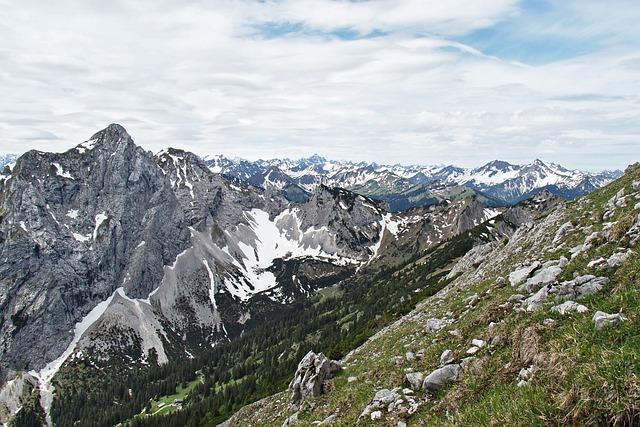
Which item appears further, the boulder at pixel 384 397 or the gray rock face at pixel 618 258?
the boulder at pixel 384 397

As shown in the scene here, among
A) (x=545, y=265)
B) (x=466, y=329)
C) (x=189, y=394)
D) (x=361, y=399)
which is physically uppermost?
(x=545, y=265)

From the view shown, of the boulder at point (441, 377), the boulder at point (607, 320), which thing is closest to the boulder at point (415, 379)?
the boulder at point (441, 377)

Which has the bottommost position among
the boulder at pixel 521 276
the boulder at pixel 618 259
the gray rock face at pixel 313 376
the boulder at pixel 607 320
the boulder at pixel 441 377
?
the gray rock face at pixel 313 376

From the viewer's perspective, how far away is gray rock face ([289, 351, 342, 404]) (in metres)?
30.9

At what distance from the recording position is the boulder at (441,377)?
16.3 meters

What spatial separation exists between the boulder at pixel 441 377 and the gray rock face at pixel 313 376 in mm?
15140

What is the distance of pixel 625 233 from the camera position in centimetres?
2047

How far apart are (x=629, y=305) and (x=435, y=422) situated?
629 cm

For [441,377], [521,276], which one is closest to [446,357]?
[441,377]

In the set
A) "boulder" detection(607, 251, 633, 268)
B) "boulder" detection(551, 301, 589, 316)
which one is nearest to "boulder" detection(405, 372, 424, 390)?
"boulder" detection(551, 301, 589, 316)

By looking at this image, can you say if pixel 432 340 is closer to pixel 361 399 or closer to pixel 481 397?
pixel 361 399

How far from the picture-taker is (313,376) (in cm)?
3172

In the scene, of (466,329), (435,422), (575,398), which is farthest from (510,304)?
(575,398)

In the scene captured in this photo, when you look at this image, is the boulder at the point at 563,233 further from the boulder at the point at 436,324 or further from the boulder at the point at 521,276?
the boulder at the point at 436,324
